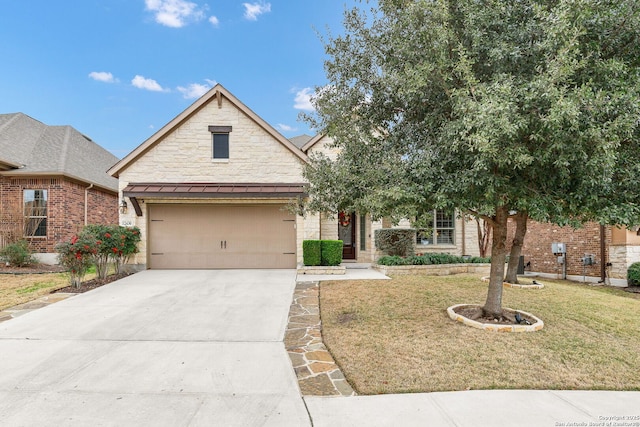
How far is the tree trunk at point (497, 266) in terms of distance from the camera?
19.3 ft

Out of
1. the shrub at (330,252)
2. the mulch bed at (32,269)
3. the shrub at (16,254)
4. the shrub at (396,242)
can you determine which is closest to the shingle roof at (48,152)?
the shrub at (16,254)

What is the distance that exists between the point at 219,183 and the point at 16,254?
8.81m

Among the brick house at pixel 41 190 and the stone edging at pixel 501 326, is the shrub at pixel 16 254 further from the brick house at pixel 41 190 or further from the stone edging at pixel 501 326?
the stone edging at pixel 501 326

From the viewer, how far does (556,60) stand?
370 cm

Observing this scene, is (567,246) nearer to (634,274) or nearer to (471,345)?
(634,274)

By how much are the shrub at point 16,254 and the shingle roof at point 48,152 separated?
10.1 ft

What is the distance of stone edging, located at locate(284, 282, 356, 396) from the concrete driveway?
15 centimetres

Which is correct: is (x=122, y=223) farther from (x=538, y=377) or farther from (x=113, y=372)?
(x=538, y=377)

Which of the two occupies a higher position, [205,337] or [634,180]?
[634,180]

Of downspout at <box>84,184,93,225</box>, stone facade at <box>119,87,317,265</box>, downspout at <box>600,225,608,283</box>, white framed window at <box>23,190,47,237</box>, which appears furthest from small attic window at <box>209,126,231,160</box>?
downspout at <box>600,225,608,283</box>

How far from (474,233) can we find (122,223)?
14.2m

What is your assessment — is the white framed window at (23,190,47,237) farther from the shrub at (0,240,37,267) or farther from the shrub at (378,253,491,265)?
the shrub at (378,253,491,265)

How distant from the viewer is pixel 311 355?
459 cm

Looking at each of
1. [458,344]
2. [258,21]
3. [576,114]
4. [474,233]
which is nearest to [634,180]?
[576,114]
